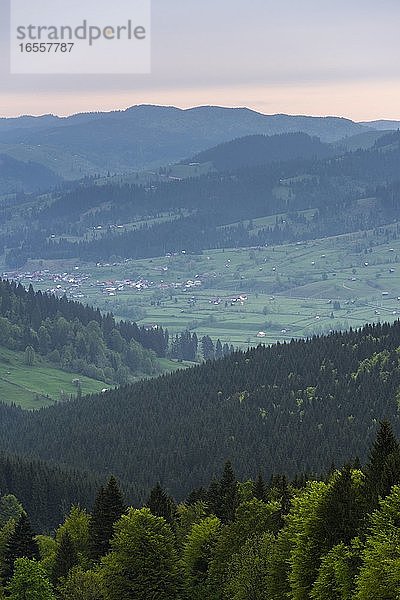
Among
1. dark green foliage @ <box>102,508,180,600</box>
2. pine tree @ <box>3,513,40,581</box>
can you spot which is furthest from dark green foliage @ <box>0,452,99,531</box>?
dark green foliage @ <box>102,508,180,600</box>

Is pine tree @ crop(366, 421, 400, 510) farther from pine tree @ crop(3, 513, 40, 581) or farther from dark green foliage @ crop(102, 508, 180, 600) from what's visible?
pine tree @ crop(3, 513, 40, 581)

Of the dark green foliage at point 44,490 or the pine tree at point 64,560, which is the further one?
the dark green foliage at point 44,490

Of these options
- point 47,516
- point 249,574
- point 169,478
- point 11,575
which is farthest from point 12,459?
point 249,574

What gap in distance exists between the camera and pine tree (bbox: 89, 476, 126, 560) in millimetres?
99750

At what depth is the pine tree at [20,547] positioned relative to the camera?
96.0 metres

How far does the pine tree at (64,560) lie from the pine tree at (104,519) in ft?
7.73

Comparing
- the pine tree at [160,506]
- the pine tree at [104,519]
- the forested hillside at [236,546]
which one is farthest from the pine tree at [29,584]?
the pine tree at [160,506]

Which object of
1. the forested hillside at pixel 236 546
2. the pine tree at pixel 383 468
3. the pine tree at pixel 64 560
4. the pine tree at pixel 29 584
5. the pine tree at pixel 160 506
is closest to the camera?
the forested hillside at pixel 236 546

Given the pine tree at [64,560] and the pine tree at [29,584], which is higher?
the pine tree at [29,584]

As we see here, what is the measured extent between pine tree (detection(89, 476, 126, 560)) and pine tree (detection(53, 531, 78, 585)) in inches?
92.7

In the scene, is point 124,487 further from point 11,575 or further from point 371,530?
point 371,530

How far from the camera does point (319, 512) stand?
229 ft

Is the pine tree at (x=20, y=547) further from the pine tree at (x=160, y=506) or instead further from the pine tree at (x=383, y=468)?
the pine tree at (x=383, y=468)

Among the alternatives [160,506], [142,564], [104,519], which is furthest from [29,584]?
[160,506]
